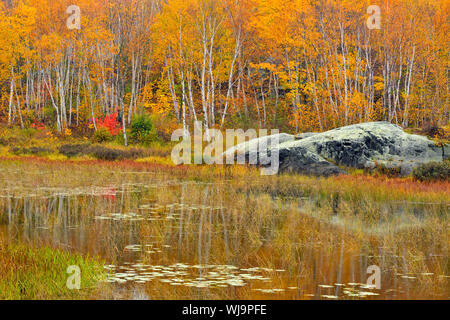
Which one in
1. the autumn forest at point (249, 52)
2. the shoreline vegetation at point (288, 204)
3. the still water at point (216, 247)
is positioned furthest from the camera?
the autumn forest at point (249, 52)

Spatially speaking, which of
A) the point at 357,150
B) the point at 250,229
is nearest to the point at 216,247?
the point at 250,229

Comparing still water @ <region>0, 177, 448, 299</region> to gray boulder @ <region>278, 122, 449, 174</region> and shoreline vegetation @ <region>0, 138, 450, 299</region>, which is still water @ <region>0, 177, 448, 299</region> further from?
gray boulder @ <region>278, 122, 449, 174</region>

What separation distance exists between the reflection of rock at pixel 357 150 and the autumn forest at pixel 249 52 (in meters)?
7.90

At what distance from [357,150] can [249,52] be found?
20.1 meters

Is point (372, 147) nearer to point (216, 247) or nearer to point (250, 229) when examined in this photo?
point (250, 229)

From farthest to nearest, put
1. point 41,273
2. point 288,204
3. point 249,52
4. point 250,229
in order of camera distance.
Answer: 1. point 249,52
2. point 288,204
3. point 250,229
4. point 41,273

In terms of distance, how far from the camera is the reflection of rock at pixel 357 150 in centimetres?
2330

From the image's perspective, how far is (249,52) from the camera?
41781 mm

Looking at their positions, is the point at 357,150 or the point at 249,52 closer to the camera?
the point at 357,150

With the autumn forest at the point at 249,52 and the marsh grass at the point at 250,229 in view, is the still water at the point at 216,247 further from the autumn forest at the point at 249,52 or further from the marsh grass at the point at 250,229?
the autumn forest at the point at 249,52

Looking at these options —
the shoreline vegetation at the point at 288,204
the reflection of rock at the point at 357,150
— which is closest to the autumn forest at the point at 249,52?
the reflection of rock at the point at 357,150

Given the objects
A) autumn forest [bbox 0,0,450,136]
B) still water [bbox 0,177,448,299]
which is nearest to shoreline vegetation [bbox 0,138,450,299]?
still water [bbox 0,177,448,299]
